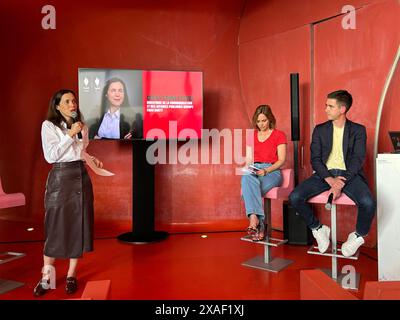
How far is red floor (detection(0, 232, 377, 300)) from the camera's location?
8.78 feet

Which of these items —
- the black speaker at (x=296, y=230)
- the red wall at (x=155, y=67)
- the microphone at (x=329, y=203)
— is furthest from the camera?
the red wall at (x=155, y=67)

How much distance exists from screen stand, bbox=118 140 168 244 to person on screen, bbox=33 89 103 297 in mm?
1407

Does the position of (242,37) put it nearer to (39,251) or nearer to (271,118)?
(271,118)

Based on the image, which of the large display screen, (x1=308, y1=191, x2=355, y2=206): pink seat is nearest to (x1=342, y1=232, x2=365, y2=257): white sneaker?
(x1=308, y1=191, x2=355, y2=206): pink seat

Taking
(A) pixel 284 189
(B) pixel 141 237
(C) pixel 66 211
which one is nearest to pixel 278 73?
(A) pixel 284 189

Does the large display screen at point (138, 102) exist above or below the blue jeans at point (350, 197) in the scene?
above

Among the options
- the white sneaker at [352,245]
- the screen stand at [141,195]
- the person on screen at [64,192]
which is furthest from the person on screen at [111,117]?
the white sneaker at [352,245]

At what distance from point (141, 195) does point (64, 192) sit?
1554 millimetres

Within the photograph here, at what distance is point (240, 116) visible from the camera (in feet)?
16.1

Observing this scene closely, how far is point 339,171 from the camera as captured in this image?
9.62 feet

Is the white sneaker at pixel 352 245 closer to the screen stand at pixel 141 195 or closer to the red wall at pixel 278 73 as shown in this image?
the red wall at pixel 278 73

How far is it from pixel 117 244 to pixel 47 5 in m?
3.07

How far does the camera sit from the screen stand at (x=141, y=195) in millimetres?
4184

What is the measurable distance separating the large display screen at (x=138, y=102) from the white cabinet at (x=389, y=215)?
211cm
